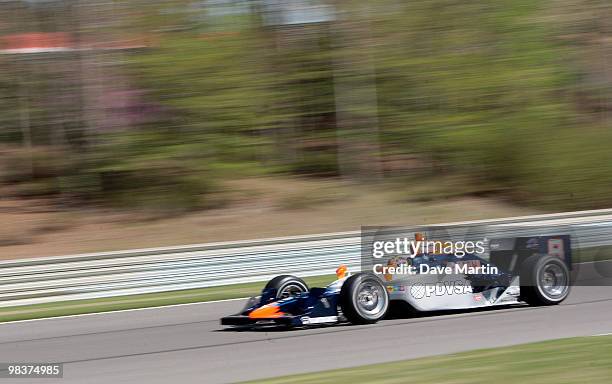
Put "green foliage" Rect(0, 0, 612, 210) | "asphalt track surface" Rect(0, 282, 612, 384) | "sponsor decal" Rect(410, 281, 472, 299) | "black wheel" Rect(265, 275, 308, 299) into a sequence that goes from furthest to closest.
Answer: "green foliage" Rect(0, 0, 612, 210), "black wheel" Rect(265, 275, 308, 299), "sponsor decal" Rect(410, 281, 472, 299), "asphalt track surface" Rect(0, 282, 612, 384)

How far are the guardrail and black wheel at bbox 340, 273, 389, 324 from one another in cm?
305

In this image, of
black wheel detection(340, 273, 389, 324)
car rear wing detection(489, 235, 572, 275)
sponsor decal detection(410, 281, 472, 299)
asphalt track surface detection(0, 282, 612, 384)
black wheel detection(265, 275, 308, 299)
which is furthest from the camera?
car rear wing detection(489, 235, 572, 275)

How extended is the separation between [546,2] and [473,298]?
18.1m

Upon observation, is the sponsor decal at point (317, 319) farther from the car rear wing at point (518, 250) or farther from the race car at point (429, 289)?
the car rear wing at point (518, 250)

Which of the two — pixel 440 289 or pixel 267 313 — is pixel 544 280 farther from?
pixel 267 313

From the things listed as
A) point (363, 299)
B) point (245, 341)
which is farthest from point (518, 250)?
point (245, 341)

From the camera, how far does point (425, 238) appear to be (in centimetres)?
933

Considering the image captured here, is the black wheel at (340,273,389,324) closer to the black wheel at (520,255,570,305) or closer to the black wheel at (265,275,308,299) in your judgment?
the black wheel at (265,275,308,299)

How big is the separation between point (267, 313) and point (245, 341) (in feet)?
1.65

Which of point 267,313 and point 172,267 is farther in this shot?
point 172,267

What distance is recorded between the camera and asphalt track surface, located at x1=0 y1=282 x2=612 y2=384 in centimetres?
716

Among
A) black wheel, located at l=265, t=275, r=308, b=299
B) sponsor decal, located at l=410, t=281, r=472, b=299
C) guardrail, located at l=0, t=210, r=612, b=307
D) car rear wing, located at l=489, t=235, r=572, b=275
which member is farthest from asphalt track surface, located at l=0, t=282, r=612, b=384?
guardrail, located at l=0, t=210, r=612, b=307

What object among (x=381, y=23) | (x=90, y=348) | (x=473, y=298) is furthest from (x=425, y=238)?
(x=381, y=23)

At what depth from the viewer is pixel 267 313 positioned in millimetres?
8820
